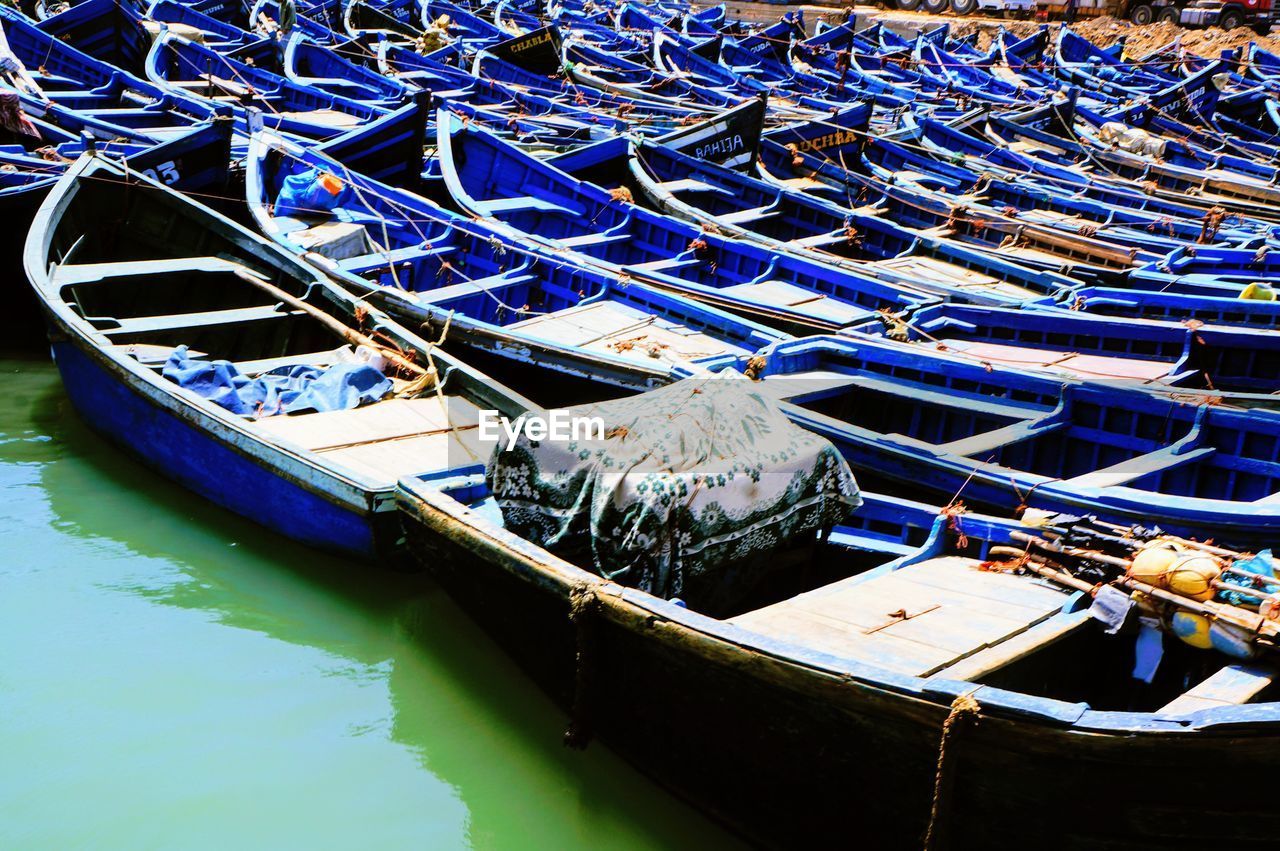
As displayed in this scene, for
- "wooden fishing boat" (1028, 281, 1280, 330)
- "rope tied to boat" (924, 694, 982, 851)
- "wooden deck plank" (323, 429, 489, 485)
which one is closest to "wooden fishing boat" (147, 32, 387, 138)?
"wooden deck plank" (323, 429, 489, 485)

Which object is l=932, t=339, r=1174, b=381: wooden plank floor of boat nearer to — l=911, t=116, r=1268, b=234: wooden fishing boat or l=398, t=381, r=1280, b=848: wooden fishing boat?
l=398, t=381, r=1280, b=848: wooden fishing boat

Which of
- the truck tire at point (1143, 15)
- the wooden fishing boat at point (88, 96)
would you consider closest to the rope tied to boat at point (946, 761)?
the wooden fishing boat at point (88, 96)

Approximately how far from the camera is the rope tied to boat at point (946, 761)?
4.61 meters

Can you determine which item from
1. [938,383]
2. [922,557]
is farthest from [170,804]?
[938,383]

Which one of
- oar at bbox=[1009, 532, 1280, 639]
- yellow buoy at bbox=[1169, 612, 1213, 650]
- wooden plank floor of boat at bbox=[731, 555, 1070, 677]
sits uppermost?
oar at bbox=[1009, 532, 1280, 639]

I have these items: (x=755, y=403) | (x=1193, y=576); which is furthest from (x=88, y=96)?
(x=1193, y=576)

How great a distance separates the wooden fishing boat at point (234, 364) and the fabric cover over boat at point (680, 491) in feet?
4.72

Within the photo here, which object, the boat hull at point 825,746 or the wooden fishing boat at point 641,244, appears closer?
the boat hull at point 825,746

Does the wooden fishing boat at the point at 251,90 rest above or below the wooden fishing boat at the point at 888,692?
above

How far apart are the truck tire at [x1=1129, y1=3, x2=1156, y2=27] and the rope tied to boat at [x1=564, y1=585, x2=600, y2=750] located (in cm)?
3965

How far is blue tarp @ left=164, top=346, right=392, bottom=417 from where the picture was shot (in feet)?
28.5

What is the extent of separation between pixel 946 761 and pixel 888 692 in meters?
0.34

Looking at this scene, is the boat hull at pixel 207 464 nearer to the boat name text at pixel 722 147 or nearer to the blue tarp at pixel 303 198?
the blue tarp at pixel 303 198

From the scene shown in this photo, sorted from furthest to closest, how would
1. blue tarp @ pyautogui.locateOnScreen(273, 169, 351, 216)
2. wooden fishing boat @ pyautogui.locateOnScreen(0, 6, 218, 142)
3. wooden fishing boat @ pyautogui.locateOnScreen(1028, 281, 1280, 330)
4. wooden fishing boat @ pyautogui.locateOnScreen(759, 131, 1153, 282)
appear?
wooden fishing boat @ pyautogui.locateOnScreen(0, 6, 218, 142), wooden fishing boat @ pyautogui.locateOnScreen(759, 131, 1153, 282), blue tarp @ pyautogui.locateOnScreen(273, 169, 351, 216), wooden fishing boat @ pyautogui.locateOnScreen(1028, 281, 1280, 330)
